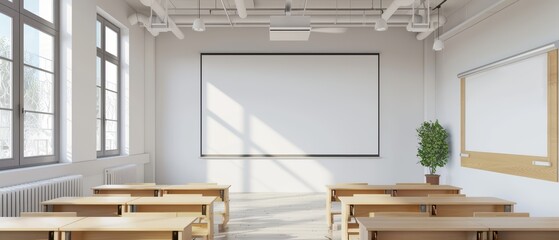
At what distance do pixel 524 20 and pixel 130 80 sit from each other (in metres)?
7.46

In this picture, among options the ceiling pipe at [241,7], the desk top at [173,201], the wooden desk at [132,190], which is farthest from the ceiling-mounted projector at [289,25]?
the desk top at [173,201]

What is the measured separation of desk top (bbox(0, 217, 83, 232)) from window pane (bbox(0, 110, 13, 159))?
6.98ft

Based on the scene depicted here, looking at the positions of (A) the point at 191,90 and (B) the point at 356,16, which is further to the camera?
(A) the point at 191,90

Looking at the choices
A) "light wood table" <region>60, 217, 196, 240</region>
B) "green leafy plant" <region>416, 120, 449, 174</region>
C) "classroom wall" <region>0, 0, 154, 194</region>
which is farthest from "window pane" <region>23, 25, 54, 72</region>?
"green leafy plant" <region>416, 120, 449, 174</region>

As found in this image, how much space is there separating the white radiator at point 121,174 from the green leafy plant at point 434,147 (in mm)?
6043

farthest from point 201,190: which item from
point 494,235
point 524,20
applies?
point 524,20

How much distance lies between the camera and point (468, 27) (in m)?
9.42

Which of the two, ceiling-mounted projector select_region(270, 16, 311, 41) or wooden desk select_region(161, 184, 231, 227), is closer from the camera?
wooden desk select_region(161, 184, 231, 227)

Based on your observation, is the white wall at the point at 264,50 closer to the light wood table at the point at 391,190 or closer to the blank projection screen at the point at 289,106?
the blank projection screen at the point at 289,106

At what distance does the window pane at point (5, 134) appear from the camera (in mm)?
5746

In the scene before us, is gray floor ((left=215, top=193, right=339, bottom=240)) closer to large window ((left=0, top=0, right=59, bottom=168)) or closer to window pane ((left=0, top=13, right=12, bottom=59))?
large window ((left=0, top=0, right=59, bottom=168))

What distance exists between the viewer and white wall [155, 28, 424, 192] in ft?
36.8

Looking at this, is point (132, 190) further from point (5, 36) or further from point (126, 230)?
point (126, 230)

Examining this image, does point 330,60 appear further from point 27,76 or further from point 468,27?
point 27,76
